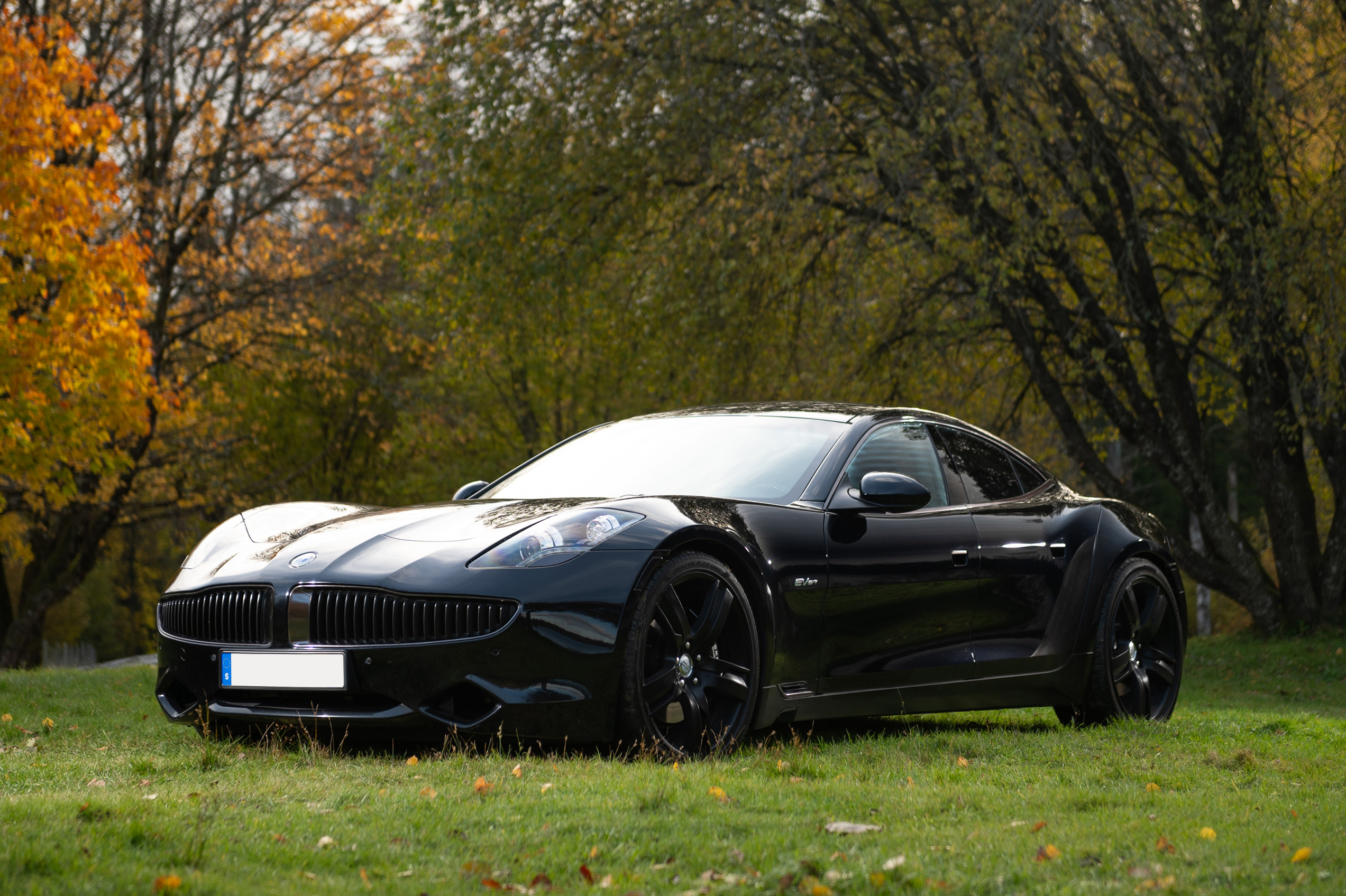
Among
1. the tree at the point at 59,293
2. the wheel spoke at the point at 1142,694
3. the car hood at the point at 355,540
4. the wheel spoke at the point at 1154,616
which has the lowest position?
the wheel spoke at the point at 1142,694

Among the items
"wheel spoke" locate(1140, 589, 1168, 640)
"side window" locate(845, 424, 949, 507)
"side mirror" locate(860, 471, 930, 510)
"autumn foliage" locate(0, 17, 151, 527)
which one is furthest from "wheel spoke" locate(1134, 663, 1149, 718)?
"autumn foliage" locate(0, 17, 151, 527)

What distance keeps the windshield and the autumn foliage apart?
7.53 m

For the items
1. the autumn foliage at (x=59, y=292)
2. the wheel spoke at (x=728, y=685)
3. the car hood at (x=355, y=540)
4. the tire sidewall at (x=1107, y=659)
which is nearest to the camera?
the car hood at (x=355, y=540)

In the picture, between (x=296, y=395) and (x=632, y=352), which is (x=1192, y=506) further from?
(x=296, y=395)

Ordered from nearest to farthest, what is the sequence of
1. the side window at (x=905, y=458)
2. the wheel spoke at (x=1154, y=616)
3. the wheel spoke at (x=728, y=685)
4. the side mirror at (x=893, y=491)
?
the wheel spoke at (x=728, y=685)
the side mirror at (x=893, y=491)
the side window at (x=905, y=458)
the wheel spoke at (x=1154, y=616)

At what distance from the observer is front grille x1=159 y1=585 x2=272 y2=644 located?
16.9 ft

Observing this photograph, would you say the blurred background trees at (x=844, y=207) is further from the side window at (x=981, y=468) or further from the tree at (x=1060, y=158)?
the side window at (x=981, y=468)

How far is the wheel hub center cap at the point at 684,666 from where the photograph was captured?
5.02m

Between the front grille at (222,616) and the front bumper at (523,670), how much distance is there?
1.25 feet

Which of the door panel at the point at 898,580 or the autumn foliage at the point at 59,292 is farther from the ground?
the autumn foliage at the point at 59,292

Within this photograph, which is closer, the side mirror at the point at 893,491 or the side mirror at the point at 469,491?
the side mirror at the point at 893,491

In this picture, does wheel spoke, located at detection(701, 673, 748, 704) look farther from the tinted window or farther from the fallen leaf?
the tinted window

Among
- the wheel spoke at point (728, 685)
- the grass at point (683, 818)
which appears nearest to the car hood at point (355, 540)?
the grass at point (683, 818)

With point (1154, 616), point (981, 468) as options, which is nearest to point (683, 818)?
point (981, 468)
